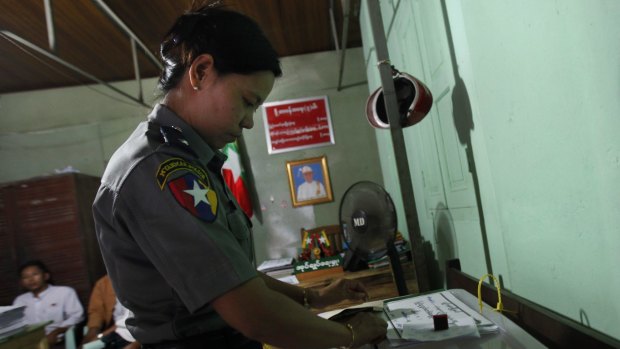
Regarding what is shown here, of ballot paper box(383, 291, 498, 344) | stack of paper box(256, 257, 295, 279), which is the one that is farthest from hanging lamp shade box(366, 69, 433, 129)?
stack of paper box(256, 257, 295, 279)

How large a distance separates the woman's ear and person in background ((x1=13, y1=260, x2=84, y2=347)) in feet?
13.3

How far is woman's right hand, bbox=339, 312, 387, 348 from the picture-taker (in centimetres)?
86

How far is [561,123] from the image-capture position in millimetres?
861

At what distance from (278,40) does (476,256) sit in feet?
10.9

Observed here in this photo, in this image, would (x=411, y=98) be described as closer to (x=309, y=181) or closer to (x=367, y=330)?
(x=367, y=330)

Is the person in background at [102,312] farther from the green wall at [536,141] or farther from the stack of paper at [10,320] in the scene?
the green wall at [536,141]

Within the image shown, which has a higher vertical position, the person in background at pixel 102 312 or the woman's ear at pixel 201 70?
the woman's ear at pixel 201 70

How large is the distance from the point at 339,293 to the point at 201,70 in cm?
79

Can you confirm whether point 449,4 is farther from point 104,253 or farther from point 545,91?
point 104,253

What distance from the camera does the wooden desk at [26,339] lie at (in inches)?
76.4

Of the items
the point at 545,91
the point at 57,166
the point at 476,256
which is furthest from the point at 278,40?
the point at 545,91

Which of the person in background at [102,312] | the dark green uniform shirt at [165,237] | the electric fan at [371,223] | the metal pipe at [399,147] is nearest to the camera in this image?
Answer: the dark green uniform shirt at [165,237]

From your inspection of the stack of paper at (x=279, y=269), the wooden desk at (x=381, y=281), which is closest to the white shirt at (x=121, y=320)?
the stack of paper at (x=279, y=269)

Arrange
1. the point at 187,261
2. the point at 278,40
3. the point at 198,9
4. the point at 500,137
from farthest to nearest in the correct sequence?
1. the point at 278,40
2. the point at 500,137
3. the point at 198,9
4. the point at 187,261
